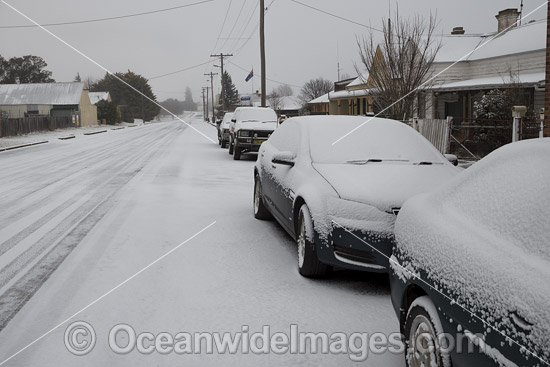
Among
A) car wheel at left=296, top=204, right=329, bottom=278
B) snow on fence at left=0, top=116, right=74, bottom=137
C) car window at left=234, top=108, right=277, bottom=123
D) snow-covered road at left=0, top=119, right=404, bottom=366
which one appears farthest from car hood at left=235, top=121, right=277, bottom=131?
snow on fence at left=0, top=116, right=74, bottom=137

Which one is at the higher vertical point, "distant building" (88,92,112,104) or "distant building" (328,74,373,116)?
"distant building" (88,92,112,104)

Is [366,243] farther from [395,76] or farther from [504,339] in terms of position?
[395,76]

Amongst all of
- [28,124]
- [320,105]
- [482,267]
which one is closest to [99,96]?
[320,105]

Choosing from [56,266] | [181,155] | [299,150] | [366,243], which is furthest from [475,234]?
[181,155]

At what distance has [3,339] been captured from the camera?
164 inches

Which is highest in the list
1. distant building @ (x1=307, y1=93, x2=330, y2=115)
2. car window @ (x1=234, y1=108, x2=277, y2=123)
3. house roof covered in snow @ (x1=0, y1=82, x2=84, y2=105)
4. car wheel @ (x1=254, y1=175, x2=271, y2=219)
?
house roof covered in snow @ (x1=0, y1=82, x2=84, y2=105)

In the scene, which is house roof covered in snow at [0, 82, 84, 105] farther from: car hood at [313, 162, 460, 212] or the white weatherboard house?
car hood at [313, 162, 460, 212]

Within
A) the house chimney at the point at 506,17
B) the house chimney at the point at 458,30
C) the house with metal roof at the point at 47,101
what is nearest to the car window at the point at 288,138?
the house chimney at the point at 506,17

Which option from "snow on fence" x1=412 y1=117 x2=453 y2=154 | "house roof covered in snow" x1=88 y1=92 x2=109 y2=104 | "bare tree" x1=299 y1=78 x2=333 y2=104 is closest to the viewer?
"snow on fence" x1=412 y1=117 x2=453 y2=154

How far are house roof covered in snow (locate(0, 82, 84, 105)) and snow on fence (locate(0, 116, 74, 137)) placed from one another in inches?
648

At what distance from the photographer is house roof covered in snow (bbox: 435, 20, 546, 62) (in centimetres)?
2622

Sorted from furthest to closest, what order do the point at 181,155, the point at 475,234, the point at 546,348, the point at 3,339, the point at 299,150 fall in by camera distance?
the point at 181,155, the point at 299,150, the point at 3,339, the point at 475,234, the point at 546,348

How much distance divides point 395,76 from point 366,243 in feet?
60.0

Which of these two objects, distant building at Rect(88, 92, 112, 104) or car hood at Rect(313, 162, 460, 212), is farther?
distant building at Rect(88, 92, 112, 104)
